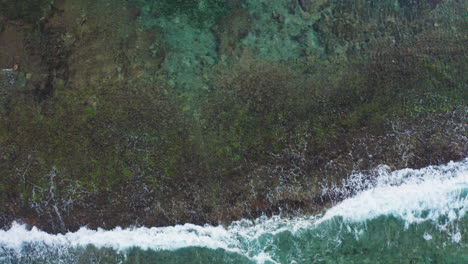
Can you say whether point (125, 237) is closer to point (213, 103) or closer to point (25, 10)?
point (213, 103)

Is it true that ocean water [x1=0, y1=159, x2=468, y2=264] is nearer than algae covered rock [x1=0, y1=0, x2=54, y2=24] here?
Yes

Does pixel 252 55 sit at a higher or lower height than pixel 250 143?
higher

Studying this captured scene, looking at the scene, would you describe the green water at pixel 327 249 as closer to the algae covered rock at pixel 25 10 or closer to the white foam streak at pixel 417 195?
the white foam streak at pixel 417 195

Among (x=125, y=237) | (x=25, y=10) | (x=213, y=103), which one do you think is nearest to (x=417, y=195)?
(x=213, y=103)

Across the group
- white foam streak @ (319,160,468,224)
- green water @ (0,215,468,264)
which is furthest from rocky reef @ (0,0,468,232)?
green water @ (0,215,468,264)

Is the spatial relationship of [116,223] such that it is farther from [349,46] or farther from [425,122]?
[425,122]

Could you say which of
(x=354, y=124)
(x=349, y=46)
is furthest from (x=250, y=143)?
(x=349, y=46)

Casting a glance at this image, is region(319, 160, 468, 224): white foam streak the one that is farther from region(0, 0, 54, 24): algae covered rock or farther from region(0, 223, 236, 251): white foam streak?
region(0, 0, 54, 24): algae covered rock
